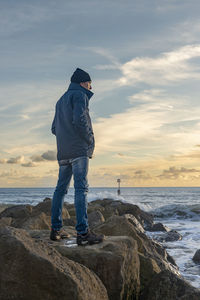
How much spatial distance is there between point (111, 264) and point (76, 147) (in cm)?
151

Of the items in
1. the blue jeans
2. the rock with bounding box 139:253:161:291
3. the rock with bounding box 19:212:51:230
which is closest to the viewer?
the blue jeans

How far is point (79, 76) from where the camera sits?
15.6ft

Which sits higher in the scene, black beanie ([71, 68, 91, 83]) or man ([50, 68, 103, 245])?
black beanie ([71, 68, 91, 83])

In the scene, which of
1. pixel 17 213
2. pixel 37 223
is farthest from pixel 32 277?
pixel 17 213

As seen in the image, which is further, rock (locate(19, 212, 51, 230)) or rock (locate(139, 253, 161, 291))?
rock (locate(19, 212, 51, 230))

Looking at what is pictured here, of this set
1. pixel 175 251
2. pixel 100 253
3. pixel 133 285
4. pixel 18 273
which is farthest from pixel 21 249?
pixel 175 251

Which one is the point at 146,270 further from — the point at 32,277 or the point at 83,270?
the point at 32,277

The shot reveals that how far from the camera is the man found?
14.4ft

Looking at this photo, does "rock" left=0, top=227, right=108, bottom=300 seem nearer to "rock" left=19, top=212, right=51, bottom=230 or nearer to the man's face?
the man's face

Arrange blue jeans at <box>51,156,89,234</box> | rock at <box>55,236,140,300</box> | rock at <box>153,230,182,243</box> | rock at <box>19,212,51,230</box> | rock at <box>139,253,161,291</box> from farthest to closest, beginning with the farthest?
rock at <box>153,230,182,243</box>
rock at <box>19,212,51,230</box>
rock at <box>139,253,161,291</box>
blue jeans at <box>51,156,89,234</box>
rock at <box>55,236,140,300</box>

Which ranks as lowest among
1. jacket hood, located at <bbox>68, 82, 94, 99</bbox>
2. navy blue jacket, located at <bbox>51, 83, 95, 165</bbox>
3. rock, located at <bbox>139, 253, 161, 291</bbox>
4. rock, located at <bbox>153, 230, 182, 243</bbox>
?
rock, located at <bbox>153, 230, 182, 243</bbox>

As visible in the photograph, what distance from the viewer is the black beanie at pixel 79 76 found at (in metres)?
4.74

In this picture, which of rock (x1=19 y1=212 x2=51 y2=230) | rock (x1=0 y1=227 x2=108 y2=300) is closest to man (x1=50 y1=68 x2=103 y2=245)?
rock (x1=0 y1=227 x2=108 y2=300)

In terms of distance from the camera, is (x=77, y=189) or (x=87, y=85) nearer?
(x=77, y=189)
